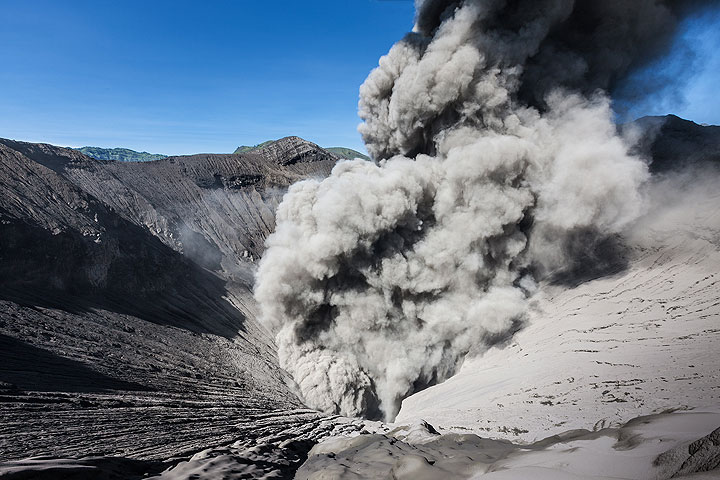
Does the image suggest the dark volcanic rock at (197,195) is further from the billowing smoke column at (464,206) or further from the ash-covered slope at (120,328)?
the billowing smoke column at (464,206)

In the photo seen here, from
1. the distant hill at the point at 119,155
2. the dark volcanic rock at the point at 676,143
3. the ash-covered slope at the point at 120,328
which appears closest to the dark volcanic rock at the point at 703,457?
the ash-covered slope at the point at 120,328

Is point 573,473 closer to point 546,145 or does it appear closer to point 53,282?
point 546,145

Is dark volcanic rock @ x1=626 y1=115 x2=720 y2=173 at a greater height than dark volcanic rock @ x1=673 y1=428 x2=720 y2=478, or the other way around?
dark volcanic rock @ x1=626 y1=115 x2=720 y2=173

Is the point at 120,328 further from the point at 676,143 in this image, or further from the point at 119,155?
the point at 119,155

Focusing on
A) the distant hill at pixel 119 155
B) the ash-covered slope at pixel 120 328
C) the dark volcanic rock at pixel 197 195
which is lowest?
the ash-covered slope at pixel 120 328

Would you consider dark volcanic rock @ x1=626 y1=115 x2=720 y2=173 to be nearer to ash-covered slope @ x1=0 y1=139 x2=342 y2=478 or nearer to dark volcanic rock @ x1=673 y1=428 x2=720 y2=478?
dark volcanic rock @ x1=673 y1=428 x2=720 y2=478

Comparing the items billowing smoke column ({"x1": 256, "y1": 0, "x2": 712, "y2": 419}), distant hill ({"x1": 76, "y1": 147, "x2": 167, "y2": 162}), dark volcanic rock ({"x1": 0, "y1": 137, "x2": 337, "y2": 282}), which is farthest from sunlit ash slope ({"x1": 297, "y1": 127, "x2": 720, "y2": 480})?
distant hill ({"x1": 76, "y1": 147, "x2": 167, "y2": 162})

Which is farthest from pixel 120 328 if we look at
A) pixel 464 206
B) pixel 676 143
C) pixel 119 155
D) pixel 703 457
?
pixel 119 155
